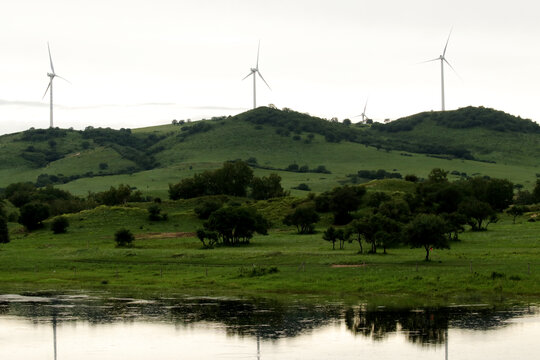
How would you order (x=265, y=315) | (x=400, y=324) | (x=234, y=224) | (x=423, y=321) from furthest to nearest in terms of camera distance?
(x=234, y=224) < (x=265, y=315) < (x=423, y=321) < (x=400, y=324)

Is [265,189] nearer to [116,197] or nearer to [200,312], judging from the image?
[116,197]

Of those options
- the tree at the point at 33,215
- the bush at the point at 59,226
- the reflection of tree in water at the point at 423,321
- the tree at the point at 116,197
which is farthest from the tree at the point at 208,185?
the reflection of tree in water at the point at 423,321

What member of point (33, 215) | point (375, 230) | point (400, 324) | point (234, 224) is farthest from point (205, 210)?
point (400, 324)

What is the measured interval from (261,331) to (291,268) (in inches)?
1227

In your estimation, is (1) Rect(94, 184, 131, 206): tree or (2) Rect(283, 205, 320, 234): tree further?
(1) Rect(94, 184, 131, 206): tree

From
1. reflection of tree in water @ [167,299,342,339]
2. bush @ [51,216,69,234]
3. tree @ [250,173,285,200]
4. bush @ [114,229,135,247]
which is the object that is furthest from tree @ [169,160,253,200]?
reflection of tree in water @ [167,299,342,339]

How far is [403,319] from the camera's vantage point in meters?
55.2

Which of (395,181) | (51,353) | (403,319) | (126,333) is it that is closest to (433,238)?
(403,319)

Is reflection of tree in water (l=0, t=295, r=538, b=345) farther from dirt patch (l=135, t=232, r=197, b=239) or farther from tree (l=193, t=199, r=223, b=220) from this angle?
tree (l=193, t=199, r=223, b=220)

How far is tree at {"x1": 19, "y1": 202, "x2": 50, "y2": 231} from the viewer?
465ft

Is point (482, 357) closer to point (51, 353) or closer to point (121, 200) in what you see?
point (51, 353)

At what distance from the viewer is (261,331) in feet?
168

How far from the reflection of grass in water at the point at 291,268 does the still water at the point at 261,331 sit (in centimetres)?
751

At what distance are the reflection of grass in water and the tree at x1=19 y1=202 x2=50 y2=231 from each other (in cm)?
1633
